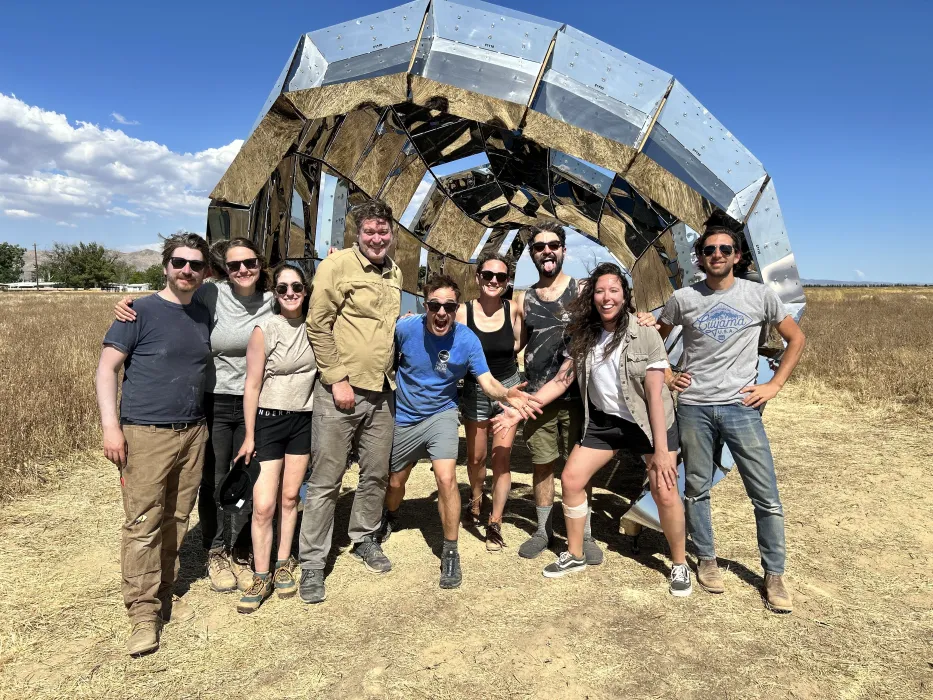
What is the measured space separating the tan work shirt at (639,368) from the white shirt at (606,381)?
0.06 m

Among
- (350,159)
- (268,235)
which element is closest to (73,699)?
(268,235)

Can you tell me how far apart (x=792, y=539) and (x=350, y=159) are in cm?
529

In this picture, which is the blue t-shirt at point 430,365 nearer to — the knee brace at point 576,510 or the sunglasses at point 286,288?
the sunglasses at point 286,288

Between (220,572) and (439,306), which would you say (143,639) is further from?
(439,306)

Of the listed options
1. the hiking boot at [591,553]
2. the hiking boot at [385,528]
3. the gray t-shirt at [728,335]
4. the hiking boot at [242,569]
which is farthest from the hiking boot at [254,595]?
the gray t-shirt at [728,335]

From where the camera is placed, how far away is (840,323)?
20797 millimetres

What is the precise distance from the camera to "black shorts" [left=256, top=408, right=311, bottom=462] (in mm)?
3740

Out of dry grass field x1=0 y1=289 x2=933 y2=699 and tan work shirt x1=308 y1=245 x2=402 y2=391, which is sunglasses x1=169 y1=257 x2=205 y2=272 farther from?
dry grass field x1=0 y1=289 x2=933 y2=699

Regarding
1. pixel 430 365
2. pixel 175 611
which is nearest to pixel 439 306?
pixel 430 365

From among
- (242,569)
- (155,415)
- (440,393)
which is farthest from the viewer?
(440,393)

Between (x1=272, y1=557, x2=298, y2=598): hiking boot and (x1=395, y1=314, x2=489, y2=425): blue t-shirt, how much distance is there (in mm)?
1276

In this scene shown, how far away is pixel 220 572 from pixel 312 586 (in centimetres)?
74

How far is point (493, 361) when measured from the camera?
4.59m

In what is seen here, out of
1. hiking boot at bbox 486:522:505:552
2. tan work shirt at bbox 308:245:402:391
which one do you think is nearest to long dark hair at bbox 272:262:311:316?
tan work shirt at bbox 308:245:402:391
